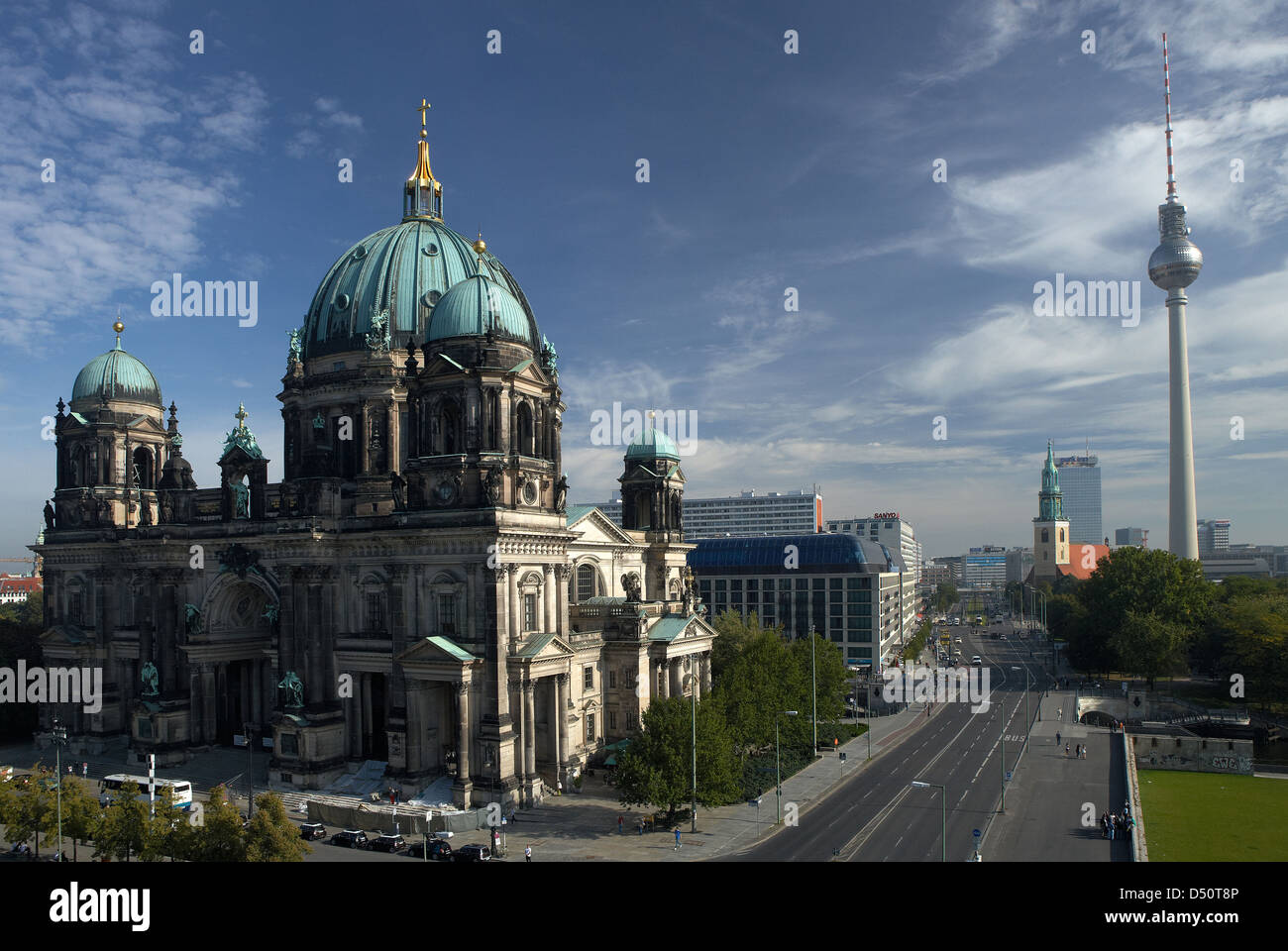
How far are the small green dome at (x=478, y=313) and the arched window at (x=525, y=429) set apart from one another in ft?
17.4

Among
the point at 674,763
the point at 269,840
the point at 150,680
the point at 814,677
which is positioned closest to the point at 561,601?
the point at 674,763

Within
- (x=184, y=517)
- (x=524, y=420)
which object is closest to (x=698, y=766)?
(x=524, y=420)

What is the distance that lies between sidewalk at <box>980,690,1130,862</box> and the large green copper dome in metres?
51.2

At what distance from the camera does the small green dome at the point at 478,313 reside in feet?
214

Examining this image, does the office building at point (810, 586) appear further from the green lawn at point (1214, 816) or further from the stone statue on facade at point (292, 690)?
the stone statue on facade at point (292, 690)

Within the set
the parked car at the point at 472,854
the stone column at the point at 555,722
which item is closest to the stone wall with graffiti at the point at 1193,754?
the stone column at the point at 555,722

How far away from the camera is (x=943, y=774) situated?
253 ft

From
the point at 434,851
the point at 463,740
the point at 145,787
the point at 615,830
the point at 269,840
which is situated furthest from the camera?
the point at 145,787

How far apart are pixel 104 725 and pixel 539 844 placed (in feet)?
170

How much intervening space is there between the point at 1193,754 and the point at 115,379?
109227mm

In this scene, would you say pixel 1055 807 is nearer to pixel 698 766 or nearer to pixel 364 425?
pixel 698 766

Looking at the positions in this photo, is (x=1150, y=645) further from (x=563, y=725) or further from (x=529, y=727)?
(x=529, y=727)

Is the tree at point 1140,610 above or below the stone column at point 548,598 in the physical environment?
below

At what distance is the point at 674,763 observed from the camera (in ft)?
194
